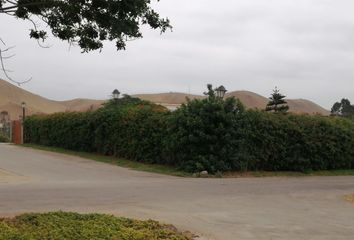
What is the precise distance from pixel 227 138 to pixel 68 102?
8064 cm

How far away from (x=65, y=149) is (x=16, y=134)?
46.3 feet

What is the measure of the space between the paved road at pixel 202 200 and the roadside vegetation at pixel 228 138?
2.19 meters

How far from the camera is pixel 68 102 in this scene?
100688mm

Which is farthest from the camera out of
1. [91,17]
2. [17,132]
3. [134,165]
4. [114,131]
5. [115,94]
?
[17,132]

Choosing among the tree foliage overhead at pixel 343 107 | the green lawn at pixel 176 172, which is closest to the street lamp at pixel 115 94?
the green lawn at pixel 176 172

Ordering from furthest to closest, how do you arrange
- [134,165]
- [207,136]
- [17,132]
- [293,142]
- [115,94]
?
1. [17,132]
2. [115,94]
3. [134,165]
4. [293,142]
5. [207,136]

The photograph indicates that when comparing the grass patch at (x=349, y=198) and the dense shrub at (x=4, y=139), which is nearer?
the grass patch at (x=349, y=198)

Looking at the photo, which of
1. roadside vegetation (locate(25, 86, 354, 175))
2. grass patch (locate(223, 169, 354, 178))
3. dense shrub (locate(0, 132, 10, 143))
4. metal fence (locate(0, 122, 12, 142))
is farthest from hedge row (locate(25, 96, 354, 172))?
dense shrub (locate(0, 132, 10, 143))

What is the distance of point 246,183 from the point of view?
19797 millimetres

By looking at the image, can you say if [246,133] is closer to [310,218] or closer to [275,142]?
[275,142]

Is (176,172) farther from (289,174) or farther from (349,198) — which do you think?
(349,198)

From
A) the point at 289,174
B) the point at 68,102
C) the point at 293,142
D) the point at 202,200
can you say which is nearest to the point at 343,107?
the point at 293,142

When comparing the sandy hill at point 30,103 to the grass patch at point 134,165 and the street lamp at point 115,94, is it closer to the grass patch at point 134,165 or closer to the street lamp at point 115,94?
the street lamp at point 115,94

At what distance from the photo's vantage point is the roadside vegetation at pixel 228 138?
76.2 ft
